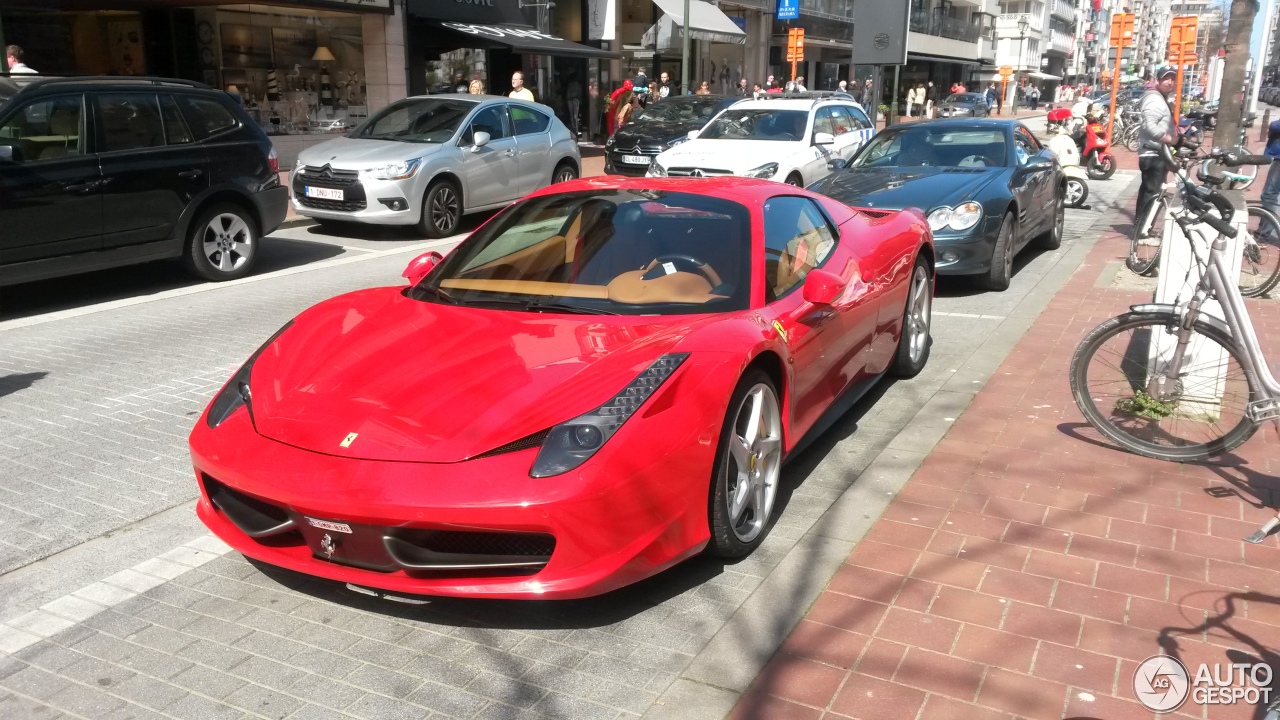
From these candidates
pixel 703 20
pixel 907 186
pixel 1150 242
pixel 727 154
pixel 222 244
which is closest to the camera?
pixel 907 186

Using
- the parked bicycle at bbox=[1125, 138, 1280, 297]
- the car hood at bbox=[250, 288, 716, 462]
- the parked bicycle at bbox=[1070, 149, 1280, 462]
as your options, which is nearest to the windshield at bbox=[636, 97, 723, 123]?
the parked bicycle at bbox=[1125, 138, 1280, 297]

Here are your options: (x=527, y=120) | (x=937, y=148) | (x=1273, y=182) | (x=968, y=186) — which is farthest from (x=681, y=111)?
(x=968, y=186)

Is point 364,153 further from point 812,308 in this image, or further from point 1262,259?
point 1262,259

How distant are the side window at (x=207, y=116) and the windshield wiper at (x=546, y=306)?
665 cm

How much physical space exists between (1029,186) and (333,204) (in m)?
7.63

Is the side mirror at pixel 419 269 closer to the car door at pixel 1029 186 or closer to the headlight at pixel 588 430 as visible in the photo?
the headlight at pixel 588 430

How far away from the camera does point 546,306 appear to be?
427 centimetres

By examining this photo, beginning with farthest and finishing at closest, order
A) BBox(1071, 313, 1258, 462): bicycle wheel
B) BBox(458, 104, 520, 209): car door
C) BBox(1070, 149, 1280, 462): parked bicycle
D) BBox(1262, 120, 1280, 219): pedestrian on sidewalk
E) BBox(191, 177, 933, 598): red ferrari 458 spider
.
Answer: BBox(458, 104, 520, 209): car door → BBox(1262, 120, 1280, 219): pedestrian on sidewalk → BBox(1071, 313, 1258, 462): bicycle wheel → BBox(1070, 149, 1280, 462): parked bicycle → BBox(191, 177, 933, 598): red ferrari 458 spider

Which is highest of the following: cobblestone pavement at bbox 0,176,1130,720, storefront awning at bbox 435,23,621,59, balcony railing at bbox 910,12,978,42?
balcony railing at bbox 910,12,978,42

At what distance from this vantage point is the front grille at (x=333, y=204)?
40.2 ft

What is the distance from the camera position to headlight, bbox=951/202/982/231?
8977mm

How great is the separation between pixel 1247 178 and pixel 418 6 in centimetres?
1930

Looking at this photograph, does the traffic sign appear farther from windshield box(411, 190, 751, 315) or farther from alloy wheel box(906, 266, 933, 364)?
windshield box(411, 190, 751, 315)

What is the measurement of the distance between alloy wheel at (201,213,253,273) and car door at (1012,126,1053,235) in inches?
285
